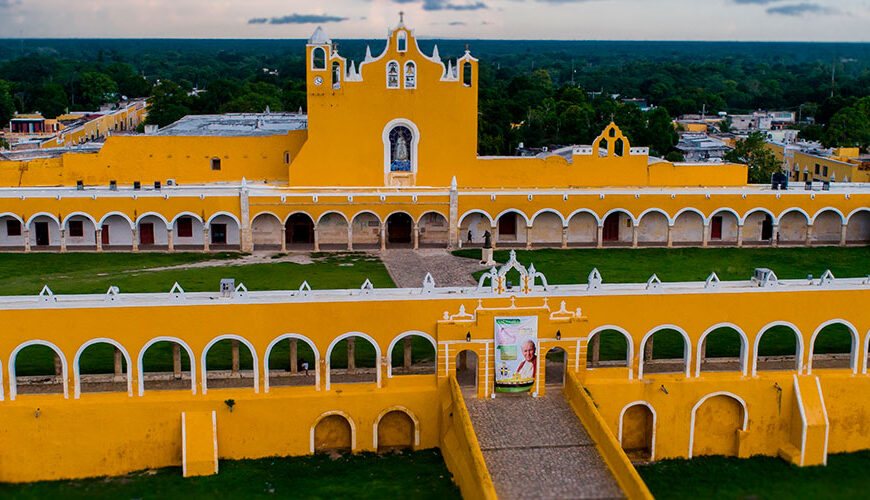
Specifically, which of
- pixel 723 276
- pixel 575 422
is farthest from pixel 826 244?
pixel 575 422

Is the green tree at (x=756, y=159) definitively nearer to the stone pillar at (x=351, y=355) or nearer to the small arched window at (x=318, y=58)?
the small arched window at (x=318, y=58)

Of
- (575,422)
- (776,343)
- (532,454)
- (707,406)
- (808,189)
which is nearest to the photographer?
(532,454)

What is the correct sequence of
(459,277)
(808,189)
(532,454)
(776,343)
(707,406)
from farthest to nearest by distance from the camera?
(808,189)
(459,277)
(776,343)
(707,406)
(532,454)

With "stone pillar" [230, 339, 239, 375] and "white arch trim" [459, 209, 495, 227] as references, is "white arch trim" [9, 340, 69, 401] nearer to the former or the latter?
"stone pillar" [230, 339, 239, 375]

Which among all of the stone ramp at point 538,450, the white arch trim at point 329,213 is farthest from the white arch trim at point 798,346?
the white arch trim at point 329,213

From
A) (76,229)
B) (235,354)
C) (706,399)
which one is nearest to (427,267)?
(235,354)

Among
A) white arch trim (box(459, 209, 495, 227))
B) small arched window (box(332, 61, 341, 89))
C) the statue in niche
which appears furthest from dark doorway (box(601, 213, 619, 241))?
small arched window (box(332, 61, 341, 89))

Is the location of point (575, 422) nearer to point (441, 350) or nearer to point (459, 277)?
point (441, 350)
